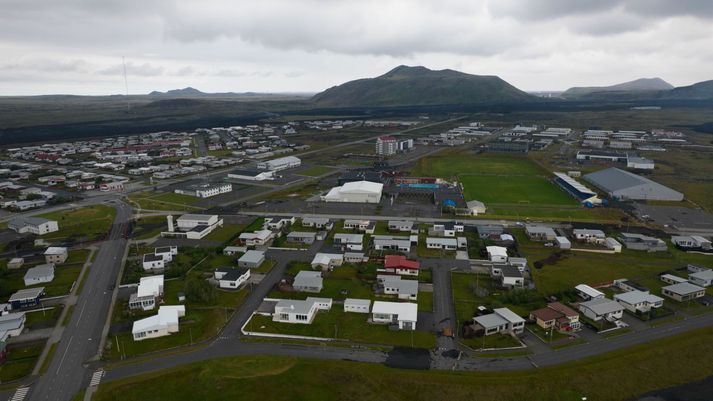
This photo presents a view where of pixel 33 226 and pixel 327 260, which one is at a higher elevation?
pixel 33 226

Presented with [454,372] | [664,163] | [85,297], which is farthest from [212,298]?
[664,163]

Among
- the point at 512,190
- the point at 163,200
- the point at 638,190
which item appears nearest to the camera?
the point at 638,190

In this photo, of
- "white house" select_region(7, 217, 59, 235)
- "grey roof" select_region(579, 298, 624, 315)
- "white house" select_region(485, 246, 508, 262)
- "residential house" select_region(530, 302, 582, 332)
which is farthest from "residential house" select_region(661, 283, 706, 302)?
"white house" select_region(7, 217, 59, 235)

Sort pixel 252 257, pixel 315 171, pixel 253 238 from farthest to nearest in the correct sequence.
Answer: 1. pixel 315 171
2. pixel 253 238
3. pixel 252 257

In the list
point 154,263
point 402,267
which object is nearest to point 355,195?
point 402,267

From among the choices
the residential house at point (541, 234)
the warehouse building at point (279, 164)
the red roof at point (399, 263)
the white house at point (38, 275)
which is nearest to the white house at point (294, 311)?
the red roof at point (399, 263)

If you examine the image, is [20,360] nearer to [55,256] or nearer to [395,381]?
[55,256]

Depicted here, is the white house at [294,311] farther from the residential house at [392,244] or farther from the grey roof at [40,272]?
the grey roof at [40,272]
